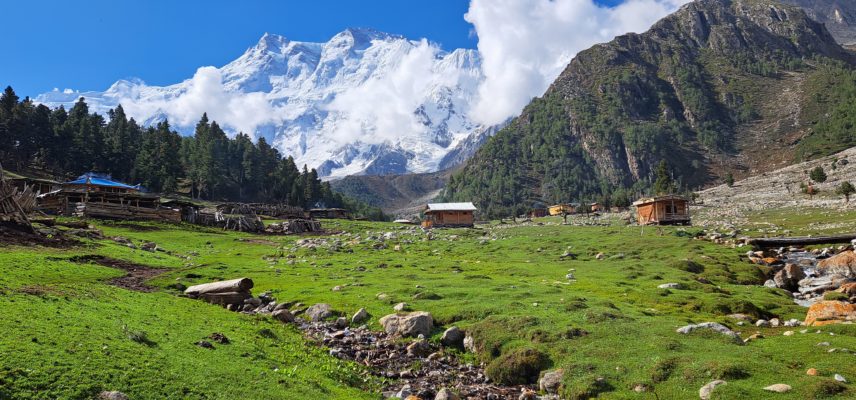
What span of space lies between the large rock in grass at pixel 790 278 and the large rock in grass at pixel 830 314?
1445 centimetres

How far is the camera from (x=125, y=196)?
78688 mm

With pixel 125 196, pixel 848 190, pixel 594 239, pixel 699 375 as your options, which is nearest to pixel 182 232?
pixel 125 196

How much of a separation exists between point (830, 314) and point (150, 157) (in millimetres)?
143496

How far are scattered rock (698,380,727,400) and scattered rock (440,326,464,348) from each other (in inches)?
363

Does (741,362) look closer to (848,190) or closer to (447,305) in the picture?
(447,305)

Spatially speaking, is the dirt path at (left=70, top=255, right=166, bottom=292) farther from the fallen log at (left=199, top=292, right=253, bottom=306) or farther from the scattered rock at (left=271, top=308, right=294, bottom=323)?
the scattered rock at (left=271, top=308, right=294, bottom=323)

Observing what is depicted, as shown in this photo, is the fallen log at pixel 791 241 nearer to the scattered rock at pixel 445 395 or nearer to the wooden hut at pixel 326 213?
the scattered rock at pixel 445 395

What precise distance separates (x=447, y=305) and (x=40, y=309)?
16.2m

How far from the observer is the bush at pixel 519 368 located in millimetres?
17094

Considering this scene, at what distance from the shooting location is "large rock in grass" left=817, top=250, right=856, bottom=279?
118 ft

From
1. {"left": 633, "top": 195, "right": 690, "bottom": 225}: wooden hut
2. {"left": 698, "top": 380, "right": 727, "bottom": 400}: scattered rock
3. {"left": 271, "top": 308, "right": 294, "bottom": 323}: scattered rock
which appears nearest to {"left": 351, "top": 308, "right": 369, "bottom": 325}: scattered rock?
{"left": 271, "top": 308, "right": 294, "bottom": 323}: scattered rock

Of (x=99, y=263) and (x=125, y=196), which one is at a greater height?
(x=125, y=196)

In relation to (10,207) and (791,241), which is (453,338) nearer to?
(10,207)

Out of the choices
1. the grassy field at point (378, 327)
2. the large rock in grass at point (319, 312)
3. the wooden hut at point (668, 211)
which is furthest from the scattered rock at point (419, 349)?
the wooden hut at point (668, 211)
